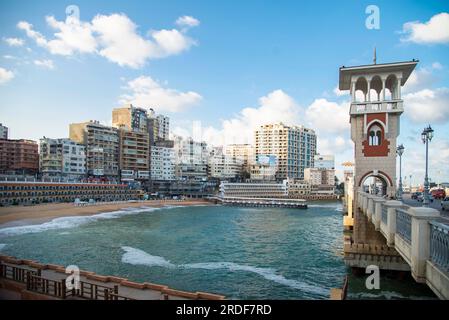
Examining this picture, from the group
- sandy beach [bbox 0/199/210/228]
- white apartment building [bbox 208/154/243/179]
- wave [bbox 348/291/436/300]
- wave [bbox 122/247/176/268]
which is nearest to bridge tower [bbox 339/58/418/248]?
wave [bbox 348/291/436/300]

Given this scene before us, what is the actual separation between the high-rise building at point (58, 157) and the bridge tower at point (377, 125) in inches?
2717

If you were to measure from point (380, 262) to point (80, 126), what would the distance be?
7985 cm

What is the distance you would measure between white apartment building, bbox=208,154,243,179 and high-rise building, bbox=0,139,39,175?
57.7 meters

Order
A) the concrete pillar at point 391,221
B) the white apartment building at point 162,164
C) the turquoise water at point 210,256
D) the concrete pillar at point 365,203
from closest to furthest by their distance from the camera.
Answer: the concrete pillar at point 391,221, the concrete pillar at point 365,203, the turquoise water at point 210,256, the white apartment building at point 162,164

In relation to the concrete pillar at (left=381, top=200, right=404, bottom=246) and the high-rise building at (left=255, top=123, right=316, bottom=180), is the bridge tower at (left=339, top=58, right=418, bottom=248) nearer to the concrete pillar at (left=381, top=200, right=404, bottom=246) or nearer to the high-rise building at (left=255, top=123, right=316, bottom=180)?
the concrete pillar at (left=381, top=200, right=404, bottom=246)

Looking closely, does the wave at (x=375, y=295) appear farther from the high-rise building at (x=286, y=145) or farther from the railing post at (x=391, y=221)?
the high-rise building at (x=286, y=145)

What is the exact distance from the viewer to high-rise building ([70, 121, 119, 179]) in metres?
76.1

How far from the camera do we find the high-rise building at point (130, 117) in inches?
3873

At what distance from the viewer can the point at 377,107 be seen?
16547 millimetres

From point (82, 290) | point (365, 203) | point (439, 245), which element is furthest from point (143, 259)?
point (439, 245)

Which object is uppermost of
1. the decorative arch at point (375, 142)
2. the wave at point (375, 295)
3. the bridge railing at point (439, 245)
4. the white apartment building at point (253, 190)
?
the decorative arch at point (375, 142)

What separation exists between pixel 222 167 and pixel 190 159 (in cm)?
1383

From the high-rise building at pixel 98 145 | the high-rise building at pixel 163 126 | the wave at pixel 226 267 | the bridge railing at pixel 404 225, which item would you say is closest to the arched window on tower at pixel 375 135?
the bridge railing at pixel 404 225
